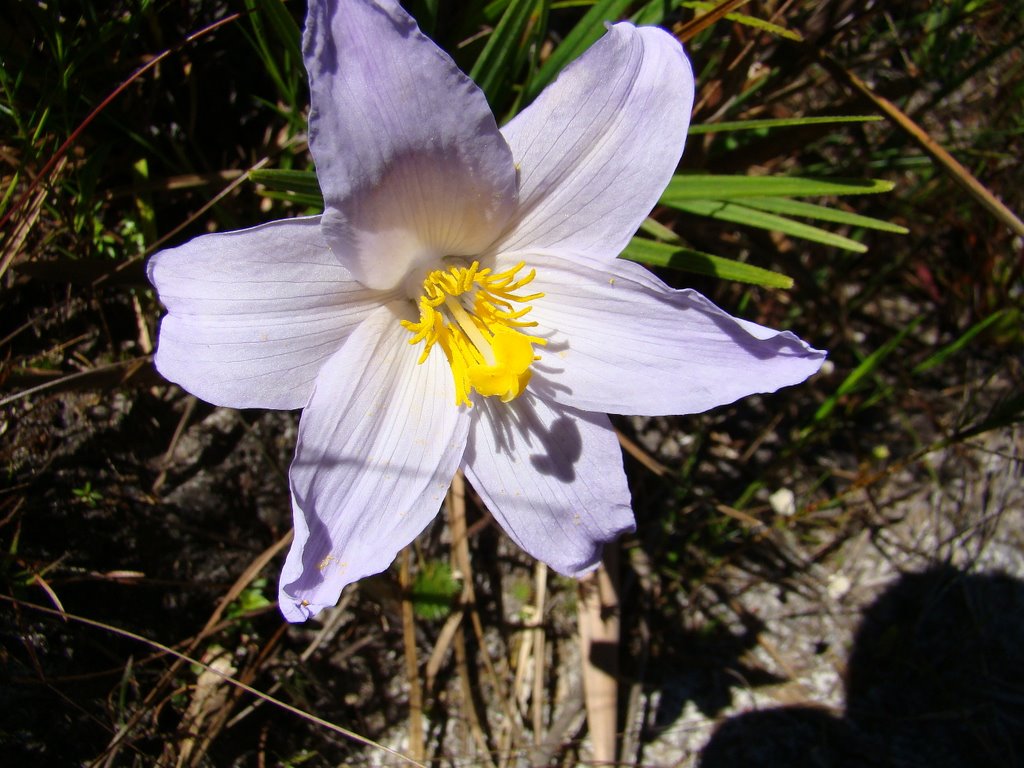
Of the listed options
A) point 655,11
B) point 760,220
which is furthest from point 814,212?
point 655,11

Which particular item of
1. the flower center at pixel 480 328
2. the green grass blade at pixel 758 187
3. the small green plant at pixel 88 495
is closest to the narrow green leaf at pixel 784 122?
the green grass blade at pixel 758 187

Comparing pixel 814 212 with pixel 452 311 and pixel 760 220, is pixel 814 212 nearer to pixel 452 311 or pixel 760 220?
pixel 760 220

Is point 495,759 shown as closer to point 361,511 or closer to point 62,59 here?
point 361,511

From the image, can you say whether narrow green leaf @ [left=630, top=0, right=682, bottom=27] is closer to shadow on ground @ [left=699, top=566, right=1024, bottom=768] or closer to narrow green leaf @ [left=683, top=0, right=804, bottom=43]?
narrow green leaf @ [left=683, top=0, right=804, bottom=43]

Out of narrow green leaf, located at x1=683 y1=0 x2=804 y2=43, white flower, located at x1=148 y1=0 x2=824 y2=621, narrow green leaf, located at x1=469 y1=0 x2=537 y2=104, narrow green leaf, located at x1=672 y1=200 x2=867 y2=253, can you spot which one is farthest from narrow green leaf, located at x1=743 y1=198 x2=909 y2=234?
narrow green leaf, located at x1=469 y1=0 x2=537 y2=104

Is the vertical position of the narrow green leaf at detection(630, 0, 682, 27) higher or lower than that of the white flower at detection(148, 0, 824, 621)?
higher

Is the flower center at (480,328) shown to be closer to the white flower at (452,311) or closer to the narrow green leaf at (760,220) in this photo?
the white flower at (452,311)
